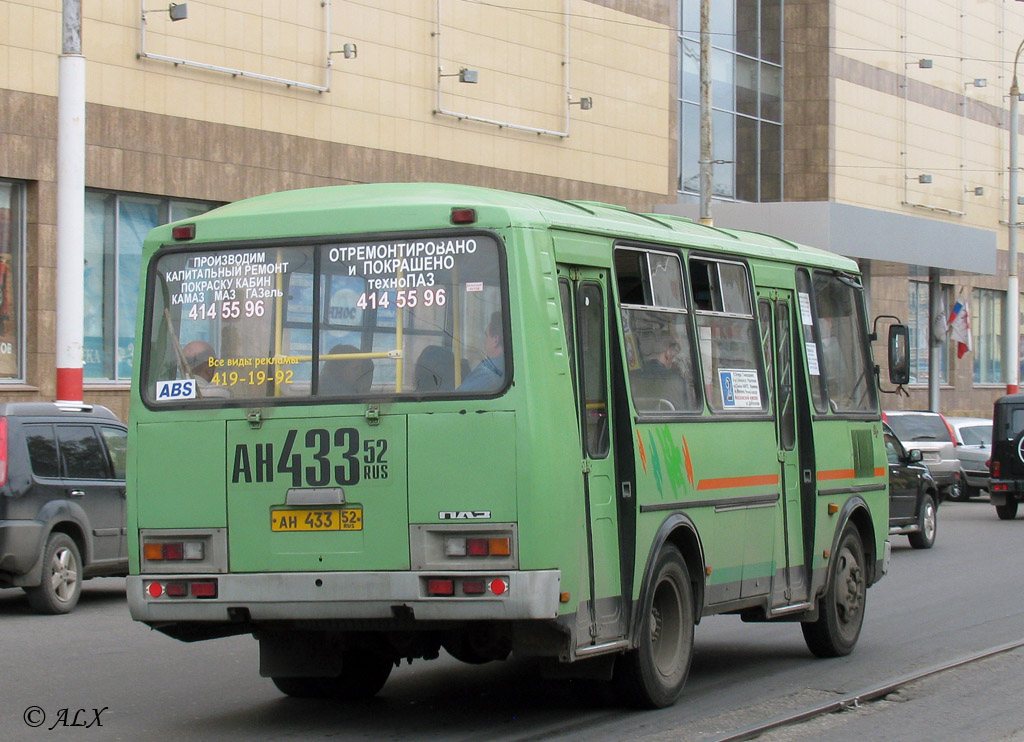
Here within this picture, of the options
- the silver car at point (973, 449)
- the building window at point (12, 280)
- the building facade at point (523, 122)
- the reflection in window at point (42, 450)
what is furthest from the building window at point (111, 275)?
the silver car at point (973, 449)

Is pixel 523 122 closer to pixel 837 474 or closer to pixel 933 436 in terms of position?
pixel 933 436

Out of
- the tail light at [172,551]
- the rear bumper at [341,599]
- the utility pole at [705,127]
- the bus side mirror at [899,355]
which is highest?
the utility pole at [705,127]

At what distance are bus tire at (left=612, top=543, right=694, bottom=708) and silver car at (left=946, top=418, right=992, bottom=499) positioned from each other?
74.3 ft

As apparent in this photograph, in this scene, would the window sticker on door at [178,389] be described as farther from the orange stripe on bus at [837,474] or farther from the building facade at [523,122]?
the building facade at [523,122]

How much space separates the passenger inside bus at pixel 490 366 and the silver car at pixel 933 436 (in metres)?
21.6

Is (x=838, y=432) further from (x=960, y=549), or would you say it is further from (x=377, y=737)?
(x=960, y=549)

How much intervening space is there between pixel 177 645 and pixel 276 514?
Answer: 426 cm

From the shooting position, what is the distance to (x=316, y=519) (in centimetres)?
787

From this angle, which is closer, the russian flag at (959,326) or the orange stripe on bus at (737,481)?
the orange stripe on bus at (737,481)

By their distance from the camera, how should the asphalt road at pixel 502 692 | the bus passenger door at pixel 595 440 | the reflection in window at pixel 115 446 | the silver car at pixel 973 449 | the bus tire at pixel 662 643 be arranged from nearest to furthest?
1. the bus passenger door at pixel 595 440
2. the asphalt road at pixel 502 692
3. the bus tire at pixel 662 643
4. the reflection in window at pixel 115 446
5. the silver car at pixel 973 449

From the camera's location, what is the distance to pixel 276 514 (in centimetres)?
793

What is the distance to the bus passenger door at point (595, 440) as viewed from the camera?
26.4 ft

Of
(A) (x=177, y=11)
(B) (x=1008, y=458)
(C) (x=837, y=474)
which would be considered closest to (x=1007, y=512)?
(B) (x=1008, y=458)

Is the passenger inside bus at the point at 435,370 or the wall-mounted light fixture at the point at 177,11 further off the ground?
the wall-mounted light fixture at the point at 177,11
